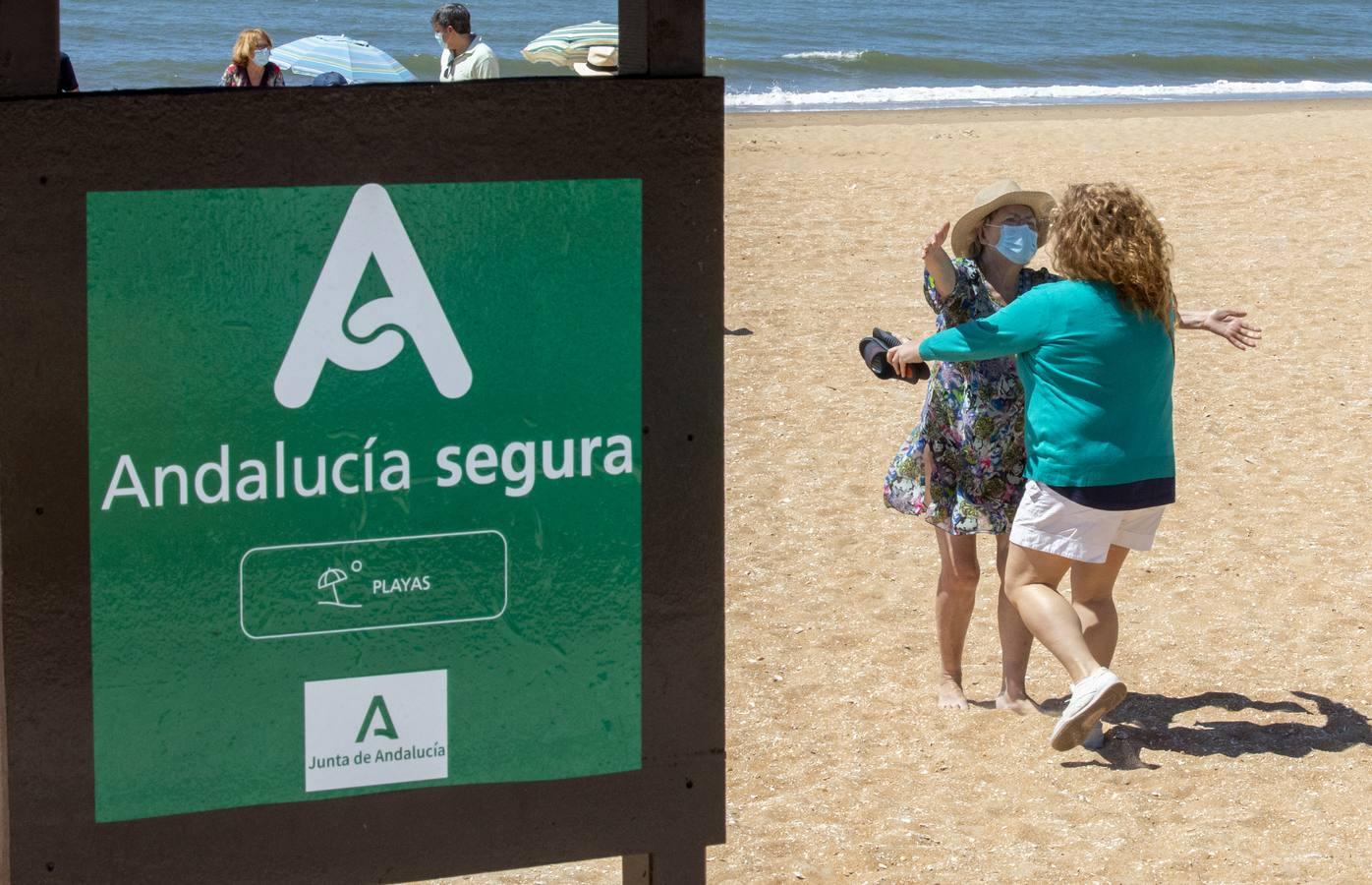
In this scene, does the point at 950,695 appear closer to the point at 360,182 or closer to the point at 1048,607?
the point at 1048,607

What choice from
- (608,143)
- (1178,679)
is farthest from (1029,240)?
A: (608,143)

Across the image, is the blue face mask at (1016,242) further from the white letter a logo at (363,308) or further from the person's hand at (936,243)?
the white letter a logo at (363,308)

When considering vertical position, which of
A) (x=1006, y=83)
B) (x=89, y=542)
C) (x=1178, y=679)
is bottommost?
(x=1178, y=679)

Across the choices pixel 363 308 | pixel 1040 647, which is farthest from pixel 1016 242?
pixel 363 308

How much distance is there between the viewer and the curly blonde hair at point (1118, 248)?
4242 millimetres

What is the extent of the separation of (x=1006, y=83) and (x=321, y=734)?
94.6 ft

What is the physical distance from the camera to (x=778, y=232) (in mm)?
12578

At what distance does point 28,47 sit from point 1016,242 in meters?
2.84

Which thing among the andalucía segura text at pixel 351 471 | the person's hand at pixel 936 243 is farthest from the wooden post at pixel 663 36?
the person's hand at pixel 936 243

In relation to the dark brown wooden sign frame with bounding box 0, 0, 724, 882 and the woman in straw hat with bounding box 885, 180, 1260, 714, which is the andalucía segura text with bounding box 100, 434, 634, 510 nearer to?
the dark brown wooden sign frame with bounding box 0, 0, 724, 882

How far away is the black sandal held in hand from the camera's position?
441cm

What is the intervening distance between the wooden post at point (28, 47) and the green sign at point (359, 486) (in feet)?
0.58

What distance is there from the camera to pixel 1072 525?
4.40 m

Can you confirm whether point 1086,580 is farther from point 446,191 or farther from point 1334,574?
point 446,191
